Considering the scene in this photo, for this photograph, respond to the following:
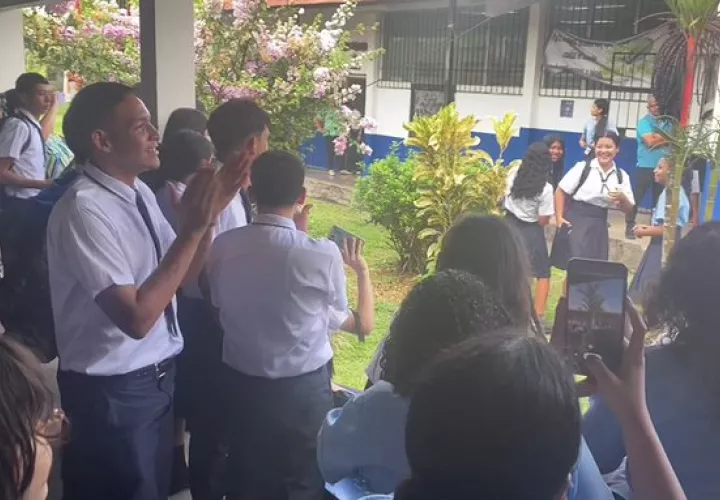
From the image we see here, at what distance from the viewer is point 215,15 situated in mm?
4445

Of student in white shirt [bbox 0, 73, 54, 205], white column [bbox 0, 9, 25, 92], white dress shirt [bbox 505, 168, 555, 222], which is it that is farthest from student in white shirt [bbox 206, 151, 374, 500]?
white column [bbox 0, 9, 25, 92]

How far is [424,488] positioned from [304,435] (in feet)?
3.93

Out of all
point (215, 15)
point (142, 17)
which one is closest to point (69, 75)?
point (215, 15)

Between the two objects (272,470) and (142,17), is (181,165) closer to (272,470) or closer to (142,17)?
(272,470)

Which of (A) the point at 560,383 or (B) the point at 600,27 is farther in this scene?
(B) the point at 600,27

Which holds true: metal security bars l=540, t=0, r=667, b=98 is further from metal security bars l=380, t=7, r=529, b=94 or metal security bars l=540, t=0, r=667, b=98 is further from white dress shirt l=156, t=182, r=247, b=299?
white dress shirt l=156, t=182, r=247, b=299

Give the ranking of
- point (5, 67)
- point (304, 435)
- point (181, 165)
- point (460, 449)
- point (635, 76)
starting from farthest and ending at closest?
point (635, 76), point (5, 67), point (181, 165), point (304, 435), point (460, 449)

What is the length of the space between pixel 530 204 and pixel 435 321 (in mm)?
3567

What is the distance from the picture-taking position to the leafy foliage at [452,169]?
4.64m

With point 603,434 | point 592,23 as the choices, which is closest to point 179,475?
point 603,434

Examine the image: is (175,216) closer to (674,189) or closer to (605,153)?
(674,189)

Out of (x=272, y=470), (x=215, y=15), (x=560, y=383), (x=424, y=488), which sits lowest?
(x=272, y=470)

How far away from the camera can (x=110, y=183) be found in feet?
5.44

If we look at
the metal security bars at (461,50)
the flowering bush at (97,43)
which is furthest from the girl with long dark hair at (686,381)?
the metal security bars at (461,50)
